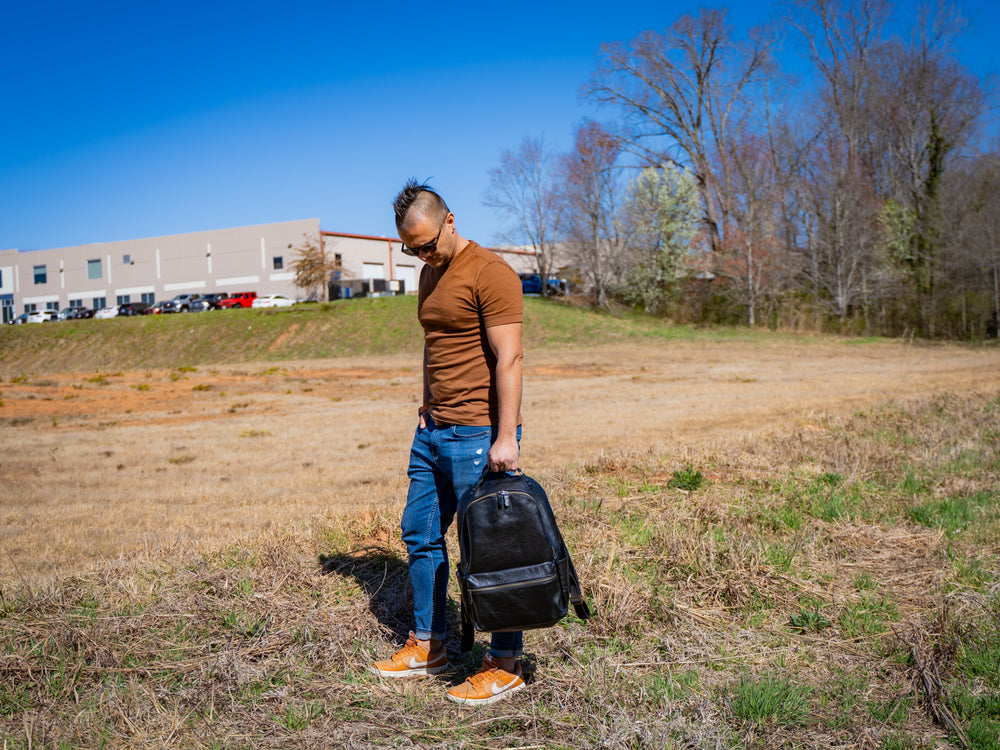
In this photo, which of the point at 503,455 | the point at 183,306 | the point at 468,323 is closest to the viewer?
the point at 503,455

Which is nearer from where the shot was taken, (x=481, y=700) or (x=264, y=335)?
(x=481, y=700)

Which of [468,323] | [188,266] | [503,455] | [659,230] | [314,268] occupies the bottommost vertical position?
[503,455]

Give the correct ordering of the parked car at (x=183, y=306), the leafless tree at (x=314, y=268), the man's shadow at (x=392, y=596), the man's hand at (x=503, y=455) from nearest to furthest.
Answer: the man's hand at (x=503, y=455), the man's shadow at (x=392, y=596), the parked car at (x=183, y=306), the leafless tree at (x=314, y=268)

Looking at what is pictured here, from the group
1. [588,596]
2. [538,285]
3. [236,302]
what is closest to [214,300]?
[236,302]

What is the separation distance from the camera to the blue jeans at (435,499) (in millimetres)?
3326

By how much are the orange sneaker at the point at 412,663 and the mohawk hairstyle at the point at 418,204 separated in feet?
6.41

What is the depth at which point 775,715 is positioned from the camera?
9.78 feet

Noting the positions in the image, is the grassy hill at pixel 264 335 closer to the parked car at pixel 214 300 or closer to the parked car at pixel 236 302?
the parked car at pixel 214 300

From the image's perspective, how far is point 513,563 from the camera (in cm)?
304

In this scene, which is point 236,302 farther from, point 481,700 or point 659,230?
point 481,700

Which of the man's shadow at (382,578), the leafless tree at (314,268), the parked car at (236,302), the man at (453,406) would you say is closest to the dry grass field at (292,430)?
the man's shadow at (382,578)

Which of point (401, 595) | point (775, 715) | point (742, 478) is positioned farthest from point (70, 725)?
point (742, 478)

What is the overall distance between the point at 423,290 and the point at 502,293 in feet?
1.62

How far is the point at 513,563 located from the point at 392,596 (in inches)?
63.5
